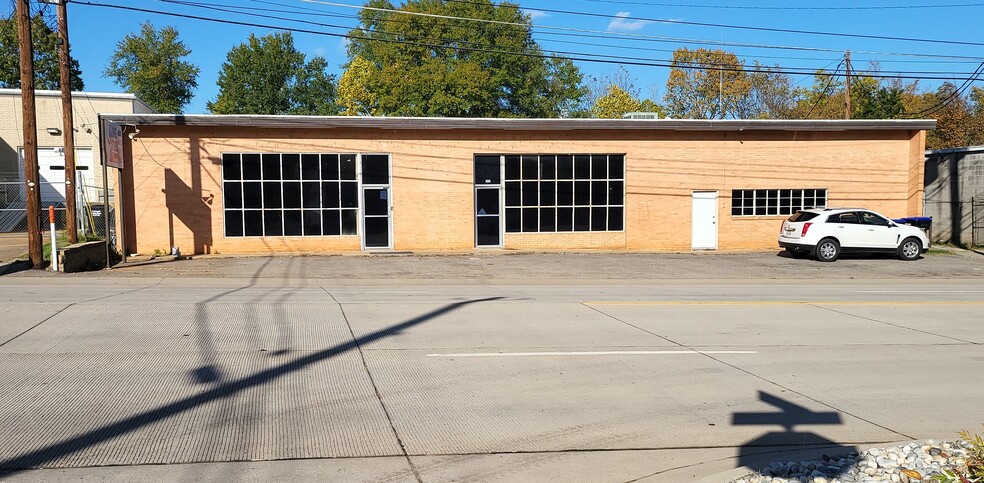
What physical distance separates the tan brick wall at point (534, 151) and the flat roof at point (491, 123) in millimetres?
319

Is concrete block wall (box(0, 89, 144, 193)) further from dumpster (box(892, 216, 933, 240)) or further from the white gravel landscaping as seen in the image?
the white gravel landscaping

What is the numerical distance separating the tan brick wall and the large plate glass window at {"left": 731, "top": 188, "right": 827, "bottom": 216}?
249 mm

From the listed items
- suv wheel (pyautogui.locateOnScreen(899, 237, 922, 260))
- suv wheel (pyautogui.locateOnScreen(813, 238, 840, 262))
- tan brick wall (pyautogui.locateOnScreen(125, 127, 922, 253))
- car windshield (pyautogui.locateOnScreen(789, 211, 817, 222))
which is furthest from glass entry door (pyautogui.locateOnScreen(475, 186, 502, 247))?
suv wheel (pyautogui.locateOnScreen(899, 237, 922, 260))

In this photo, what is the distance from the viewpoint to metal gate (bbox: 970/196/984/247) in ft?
96.3

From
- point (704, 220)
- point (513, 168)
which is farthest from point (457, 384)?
point (704, 220)

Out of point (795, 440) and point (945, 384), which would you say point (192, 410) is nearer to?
point (795, 440)

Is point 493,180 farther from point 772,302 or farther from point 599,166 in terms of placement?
point 772,302

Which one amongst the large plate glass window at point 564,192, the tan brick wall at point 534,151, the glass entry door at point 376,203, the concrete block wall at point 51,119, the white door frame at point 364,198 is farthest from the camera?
the concrete block wall at point 51,119

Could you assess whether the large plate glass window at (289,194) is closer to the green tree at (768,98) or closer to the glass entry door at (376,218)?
the glass entry door at (376,218)

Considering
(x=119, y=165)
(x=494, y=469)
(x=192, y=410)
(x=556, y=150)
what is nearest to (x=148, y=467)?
(x=192, y=410)

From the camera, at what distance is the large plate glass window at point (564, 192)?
2644cm

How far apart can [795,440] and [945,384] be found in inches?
125

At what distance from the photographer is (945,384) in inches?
324

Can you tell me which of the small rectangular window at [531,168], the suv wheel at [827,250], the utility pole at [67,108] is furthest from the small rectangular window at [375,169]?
the suv wheel at [827,250]
